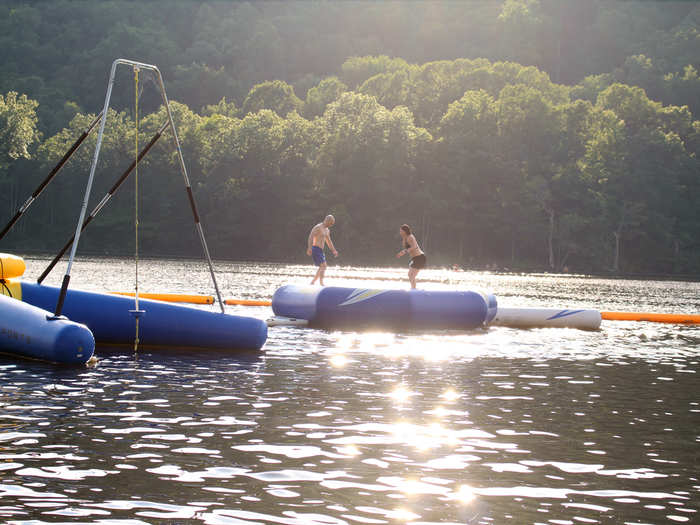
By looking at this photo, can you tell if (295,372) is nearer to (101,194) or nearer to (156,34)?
(101,194)

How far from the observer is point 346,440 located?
367 inches

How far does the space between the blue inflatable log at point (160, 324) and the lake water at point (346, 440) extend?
548mm

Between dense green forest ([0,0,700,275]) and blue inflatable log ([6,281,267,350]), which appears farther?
dense green forest ([0,0,700,275])

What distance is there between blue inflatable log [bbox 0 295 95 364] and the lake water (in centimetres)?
24

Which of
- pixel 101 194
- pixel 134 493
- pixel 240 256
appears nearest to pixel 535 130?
pixel 240 256

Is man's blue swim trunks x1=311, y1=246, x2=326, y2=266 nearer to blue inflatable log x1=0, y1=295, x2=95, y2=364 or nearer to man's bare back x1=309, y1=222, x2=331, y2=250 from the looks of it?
man's bare back x1=309, y1=222, x2=331, y2=250

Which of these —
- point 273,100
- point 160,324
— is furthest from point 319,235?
point 273,100

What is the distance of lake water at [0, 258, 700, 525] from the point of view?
7.08 m

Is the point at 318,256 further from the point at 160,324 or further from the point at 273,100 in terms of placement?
the point at 273,100

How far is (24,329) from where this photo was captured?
14.4m

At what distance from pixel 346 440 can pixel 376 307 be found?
12.2 m

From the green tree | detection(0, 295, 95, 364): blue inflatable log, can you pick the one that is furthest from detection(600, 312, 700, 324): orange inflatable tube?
the green tree

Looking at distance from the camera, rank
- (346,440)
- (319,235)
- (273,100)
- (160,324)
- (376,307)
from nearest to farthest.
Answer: (346,440)
(160,324)
(376,307)
(319,235)
(273,100)

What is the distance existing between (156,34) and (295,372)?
5471 inches
